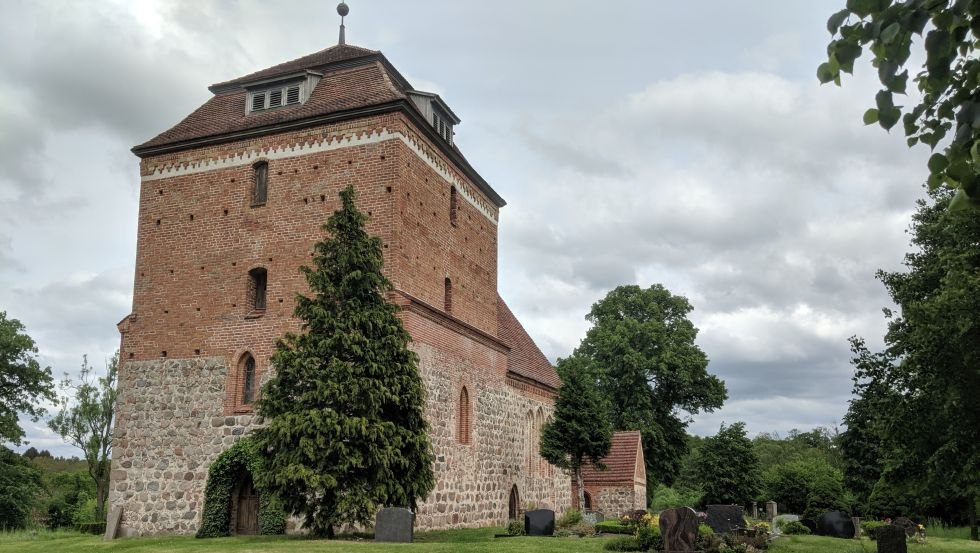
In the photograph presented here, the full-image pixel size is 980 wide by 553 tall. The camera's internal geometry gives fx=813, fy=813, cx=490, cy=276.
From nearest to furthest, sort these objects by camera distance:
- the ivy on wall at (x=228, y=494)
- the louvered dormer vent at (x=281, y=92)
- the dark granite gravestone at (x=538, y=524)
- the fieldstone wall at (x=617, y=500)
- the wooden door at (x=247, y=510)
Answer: the ivy on wall at (x=228, y=494), the wooden door at (x=247, y=510), the dark granite gravestone at (x=538, y=524), the louvered dormer vent at (x=281, y=92), the fieldstone wall at (x=617, y=500)

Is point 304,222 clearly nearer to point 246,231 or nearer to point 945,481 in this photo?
point 246,231

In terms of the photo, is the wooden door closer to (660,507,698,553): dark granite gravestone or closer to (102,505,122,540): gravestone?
(102,505,122,540): gravestone

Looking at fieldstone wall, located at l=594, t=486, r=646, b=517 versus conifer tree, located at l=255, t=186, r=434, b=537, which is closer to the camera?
conifer tree, located at l=255, t=186, r=434, b=537

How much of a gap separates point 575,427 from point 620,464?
412 inches

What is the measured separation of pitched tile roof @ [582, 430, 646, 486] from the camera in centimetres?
3666

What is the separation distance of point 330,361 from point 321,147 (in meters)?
6.79

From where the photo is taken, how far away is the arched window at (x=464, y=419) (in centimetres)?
2405

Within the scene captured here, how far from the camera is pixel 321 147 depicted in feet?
71.8

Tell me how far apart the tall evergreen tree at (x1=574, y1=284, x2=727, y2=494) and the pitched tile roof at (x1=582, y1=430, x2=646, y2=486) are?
137 inches

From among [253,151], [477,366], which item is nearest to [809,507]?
[477,366]

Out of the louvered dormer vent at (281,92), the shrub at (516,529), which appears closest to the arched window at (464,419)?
the shrub at (516,529)

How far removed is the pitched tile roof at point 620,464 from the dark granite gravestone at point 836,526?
1203cm

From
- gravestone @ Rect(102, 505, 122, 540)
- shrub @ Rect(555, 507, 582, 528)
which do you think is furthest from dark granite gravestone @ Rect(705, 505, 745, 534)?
gravestone @ Rect(102, 505, 122, 540)

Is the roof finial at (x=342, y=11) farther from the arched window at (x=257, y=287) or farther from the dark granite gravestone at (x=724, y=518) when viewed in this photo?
the dark granite gravestone at (x=724, y=518)
